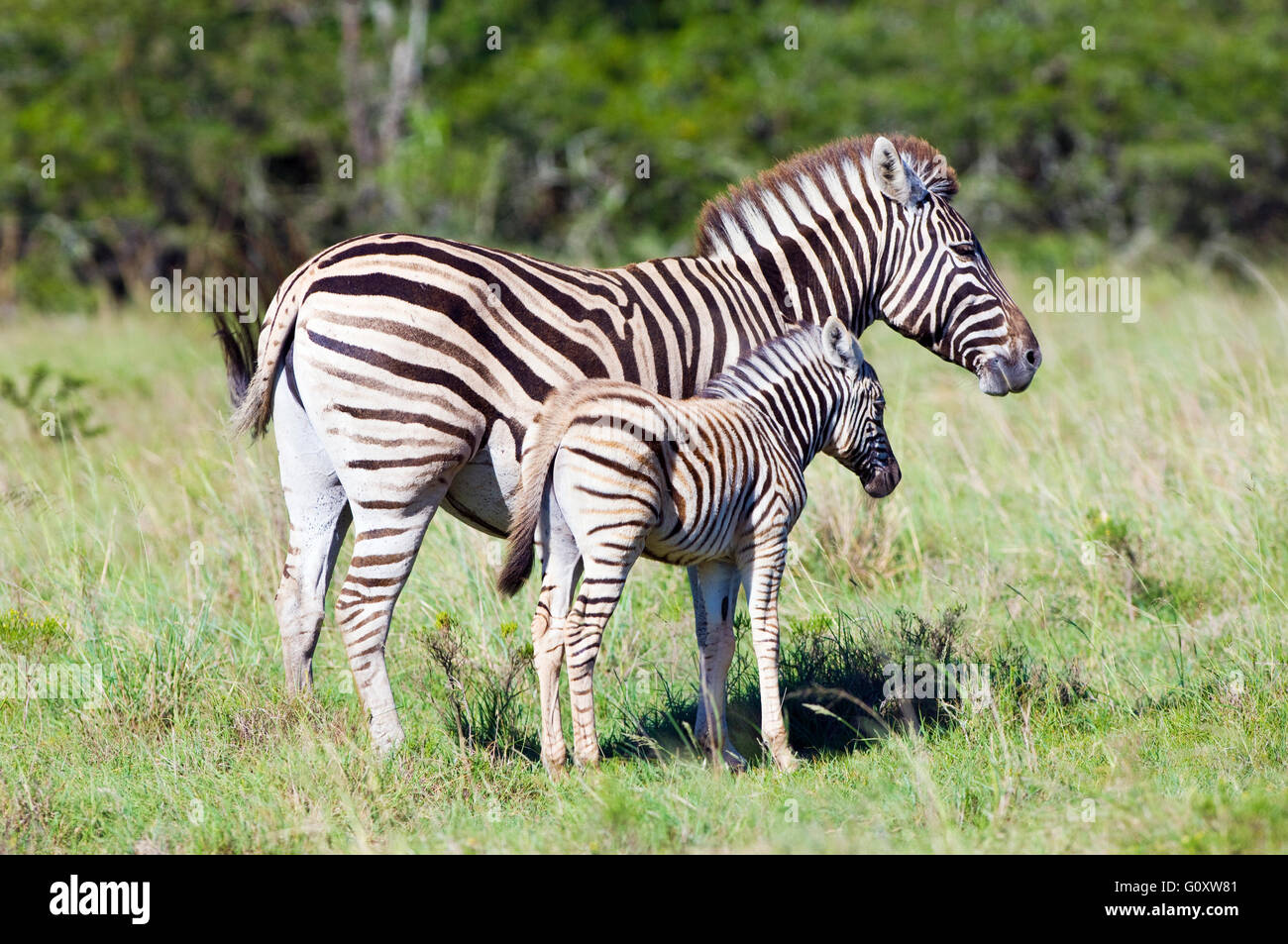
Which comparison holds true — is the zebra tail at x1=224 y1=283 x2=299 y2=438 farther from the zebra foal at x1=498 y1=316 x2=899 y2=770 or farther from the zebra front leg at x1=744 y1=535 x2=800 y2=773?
the zebra front leg at x1=744 y1=535 x2=800 y2=773

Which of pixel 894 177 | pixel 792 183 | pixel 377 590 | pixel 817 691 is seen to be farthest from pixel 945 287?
pixel 377 590

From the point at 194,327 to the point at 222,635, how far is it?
8864mm

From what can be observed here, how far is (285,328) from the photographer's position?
17.7 ft

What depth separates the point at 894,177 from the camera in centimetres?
596

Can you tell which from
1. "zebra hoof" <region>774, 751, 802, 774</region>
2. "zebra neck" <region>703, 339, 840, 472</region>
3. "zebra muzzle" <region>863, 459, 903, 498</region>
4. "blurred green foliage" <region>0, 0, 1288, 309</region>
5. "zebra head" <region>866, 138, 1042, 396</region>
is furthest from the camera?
"blurred green foliage" <region>0, 0, 1288, 309</region>

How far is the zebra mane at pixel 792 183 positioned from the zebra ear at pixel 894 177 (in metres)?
0.09

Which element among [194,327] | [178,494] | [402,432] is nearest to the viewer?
[402,432]

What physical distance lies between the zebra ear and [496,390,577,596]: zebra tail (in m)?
1.93

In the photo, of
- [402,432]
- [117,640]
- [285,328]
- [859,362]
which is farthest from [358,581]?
[859,362]

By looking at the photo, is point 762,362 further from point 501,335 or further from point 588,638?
point 588,638

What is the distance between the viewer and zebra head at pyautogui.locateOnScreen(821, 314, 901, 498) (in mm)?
5633

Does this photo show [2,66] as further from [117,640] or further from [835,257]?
[835,257]

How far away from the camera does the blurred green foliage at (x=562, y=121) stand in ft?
59.5

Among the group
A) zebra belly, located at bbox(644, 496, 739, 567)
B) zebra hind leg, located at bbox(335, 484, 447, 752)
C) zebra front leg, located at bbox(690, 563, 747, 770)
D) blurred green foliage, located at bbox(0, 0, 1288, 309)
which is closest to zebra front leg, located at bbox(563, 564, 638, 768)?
zebra belly, located at bbox(644, 496, 739, 567)
